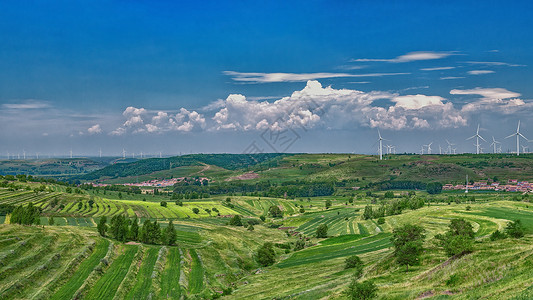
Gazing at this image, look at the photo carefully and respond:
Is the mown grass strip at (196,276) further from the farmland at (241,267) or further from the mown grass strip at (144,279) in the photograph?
the mown grass strip at (144,279)

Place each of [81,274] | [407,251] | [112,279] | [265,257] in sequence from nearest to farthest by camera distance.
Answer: [407,251]
[112,279]
[81,274]
[265,257]

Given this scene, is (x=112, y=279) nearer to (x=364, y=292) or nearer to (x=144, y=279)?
(x=144, y=279)

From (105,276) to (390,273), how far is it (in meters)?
64.7

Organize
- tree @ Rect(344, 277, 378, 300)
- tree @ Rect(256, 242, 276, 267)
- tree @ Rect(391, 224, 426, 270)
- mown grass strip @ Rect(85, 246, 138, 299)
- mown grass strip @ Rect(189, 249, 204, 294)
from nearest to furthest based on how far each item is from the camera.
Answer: tree @ Rect(344, 277, 378, 300) < mown grass strip @ Rect(85, 246, 138, 299) < tree @ Rect(391, 224, 426, 270) < mown grass strip @ Rect(189, 249, 204, 294) < tree @ Rect(256, 242, 276, 267)

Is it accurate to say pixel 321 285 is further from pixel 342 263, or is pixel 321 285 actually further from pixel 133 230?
pixel 133 230

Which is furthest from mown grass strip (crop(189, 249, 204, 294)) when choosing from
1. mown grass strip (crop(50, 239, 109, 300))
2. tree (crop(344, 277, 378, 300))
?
tree (crop(344, 277, 378, 300))

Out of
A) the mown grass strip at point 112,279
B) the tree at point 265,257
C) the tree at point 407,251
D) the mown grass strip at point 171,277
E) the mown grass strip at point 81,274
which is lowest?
the tree at point 265,257

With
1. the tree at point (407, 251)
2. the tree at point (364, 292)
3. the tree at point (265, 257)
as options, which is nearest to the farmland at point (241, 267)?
the tree at point (407, 251)

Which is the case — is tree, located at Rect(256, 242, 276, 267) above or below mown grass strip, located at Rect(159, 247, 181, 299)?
below

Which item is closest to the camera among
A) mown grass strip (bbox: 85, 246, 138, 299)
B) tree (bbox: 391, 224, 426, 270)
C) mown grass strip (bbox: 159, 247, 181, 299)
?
mown grass strip (bbox: 85, 246, 138, 299)

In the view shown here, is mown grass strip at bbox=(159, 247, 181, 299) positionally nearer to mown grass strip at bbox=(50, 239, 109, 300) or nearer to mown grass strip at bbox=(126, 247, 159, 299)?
mown grass strip at bbox=(126, 247, 159, 299)

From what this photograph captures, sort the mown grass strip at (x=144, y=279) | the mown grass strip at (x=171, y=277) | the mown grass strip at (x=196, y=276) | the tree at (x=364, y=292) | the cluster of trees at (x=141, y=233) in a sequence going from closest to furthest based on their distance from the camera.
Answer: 1. the tree at (x=364, y=292)
2. the mown grass strip at (x=144, y=279)
3. the mown grass strip at (x=171, y=277)
4. the mown grass strip at (x=196, y=276)
5. the cluster of trees at (x=141, y=233)

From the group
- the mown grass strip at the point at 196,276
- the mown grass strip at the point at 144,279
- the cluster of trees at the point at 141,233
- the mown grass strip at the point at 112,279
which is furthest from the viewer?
the cluster of trees at the point at 141,233

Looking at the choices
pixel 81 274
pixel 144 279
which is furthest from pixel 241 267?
pixel 81 274
